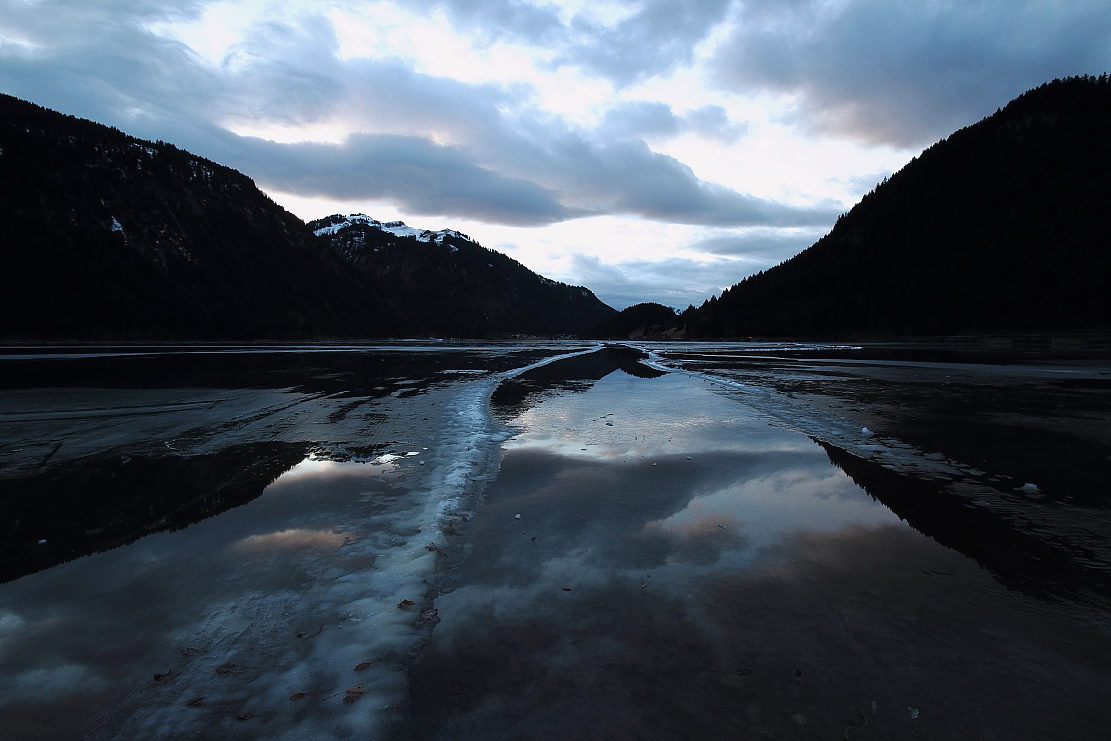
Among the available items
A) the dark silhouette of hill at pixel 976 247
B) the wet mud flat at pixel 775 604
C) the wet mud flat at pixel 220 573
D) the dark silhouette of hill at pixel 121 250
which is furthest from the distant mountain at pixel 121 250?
the wet mud flat at pixel 775 604

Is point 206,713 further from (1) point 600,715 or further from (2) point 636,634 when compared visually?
(2) point 636,634

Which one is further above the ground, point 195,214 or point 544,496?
point 195,214

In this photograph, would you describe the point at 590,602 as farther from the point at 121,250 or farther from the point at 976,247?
the point at 121,250

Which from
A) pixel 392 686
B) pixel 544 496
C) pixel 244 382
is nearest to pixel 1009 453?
pixel 544 496

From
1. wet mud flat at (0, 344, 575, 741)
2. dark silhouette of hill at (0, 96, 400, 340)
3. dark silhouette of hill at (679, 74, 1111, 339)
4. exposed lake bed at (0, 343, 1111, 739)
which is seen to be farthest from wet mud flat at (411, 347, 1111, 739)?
dark silhouette of hill at (0, 96, 400, 340)

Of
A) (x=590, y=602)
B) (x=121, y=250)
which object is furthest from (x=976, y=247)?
(x=121, y=250)

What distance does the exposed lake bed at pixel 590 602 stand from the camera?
3020 mm

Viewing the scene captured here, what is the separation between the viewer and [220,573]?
491 centimetres

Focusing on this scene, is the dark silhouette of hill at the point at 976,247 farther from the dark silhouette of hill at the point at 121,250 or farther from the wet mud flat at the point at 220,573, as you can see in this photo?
the dark silhouette of hill at the point at 121,250

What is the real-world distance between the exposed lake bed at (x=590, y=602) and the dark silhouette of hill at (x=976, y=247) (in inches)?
4122

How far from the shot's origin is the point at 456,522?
6.26 m

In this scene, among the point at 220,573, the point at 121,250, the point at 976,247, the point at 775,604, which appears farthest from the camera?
the point at 121,250

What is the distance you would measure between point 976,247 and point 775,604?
6290 inches

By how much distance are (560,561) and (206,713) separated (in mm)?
3102
